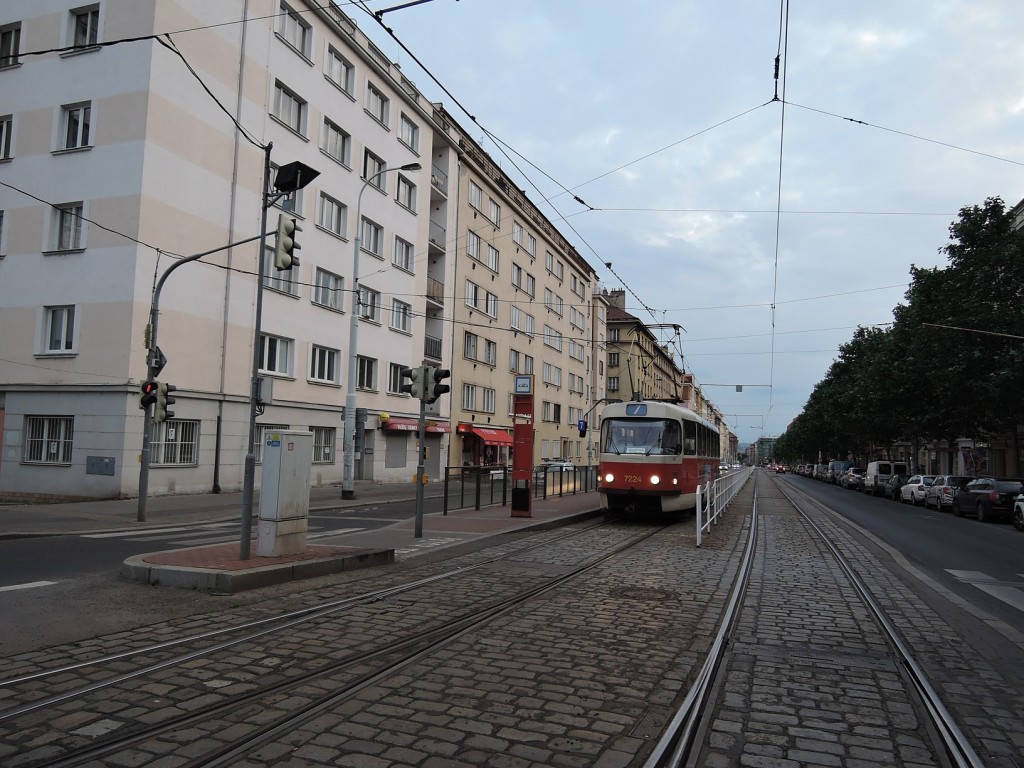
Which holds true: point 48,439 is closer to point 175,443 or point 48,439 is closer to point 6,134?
point 175,443

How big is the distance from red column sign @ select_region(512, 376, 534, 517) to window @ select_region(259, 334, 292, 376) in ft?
38.4

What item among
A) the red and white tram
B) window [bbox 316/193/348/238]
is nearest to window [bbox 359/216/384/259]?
window [bbox 316/193/348/238]

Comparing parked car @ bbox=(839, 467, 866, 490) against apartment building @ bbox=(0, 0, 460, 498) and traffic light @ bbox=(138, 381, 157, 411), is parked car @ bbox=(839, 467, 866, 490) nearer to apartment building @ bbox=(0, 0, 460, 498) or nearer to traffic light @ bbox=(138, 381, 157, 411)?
apartment building @ bbox=(0, 0, 460, 498)

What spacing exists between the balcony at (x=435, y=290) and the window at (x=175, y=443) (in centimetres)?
1682

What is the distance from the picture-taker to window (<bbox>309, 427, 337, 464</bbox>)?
2859 cm

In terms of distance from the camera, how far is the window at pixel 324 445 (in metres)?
28.6

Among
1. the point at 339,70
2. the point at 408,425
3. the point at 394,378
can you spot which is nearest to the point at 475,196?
the point at 339,70

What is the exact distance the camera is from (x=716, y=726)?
4270mm

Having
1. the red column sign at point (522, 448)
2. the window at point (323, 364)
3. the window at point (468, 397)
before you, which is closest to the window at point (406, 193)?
the window at point (323, 364)

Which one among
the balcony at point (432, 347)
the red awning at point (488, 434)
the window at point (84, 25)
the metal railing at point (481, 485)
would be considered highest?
the window at point (84, 25)

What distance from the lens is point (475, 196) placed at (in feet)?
140

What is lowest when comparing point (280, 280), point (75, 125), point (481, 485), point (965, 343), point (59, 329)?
point (481, 485)

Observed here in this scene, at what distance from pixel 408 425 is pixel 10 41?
20.3m

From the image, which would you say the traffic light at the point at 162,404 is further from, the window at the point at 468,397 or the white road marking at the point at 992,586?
the window at the point at 468,397
